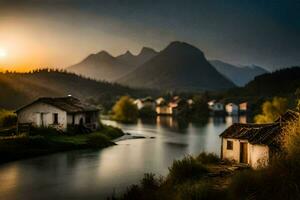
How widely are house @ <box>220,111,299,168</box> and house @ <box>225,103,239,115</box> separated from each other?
126 meters

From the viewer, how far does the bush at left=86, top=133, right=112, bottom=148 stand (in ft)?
157

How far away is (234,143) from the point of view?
31.1 meters

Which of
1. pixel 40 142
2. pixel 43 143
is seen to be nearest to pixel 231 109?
pixel 43 143

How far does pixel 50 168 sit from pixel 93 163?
3906 millimetres

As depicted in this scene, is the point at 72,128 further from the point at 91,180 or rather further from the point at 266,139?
the point at 266,139

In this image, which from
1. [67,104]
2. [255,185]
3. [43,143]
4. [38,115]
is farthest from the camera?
[67,104]

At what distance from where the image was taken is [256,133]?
1157 inches

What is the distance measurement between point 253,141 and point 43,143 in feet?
72.4

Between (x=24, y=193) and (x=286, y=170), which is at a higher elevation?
(x=286, y=170)

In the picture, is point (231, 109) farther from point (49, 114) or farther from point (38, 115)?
point (38, 115)

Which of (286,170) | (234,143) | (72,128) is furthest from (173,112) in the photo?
(286,170)

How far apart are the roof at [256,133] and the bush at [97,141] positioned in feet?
62.6

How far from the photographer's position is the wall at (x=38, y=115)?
50766 mm

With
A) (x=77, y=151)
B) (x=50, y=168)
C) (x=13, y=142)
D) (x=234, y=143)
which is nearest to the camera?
(x=234, y=143)
